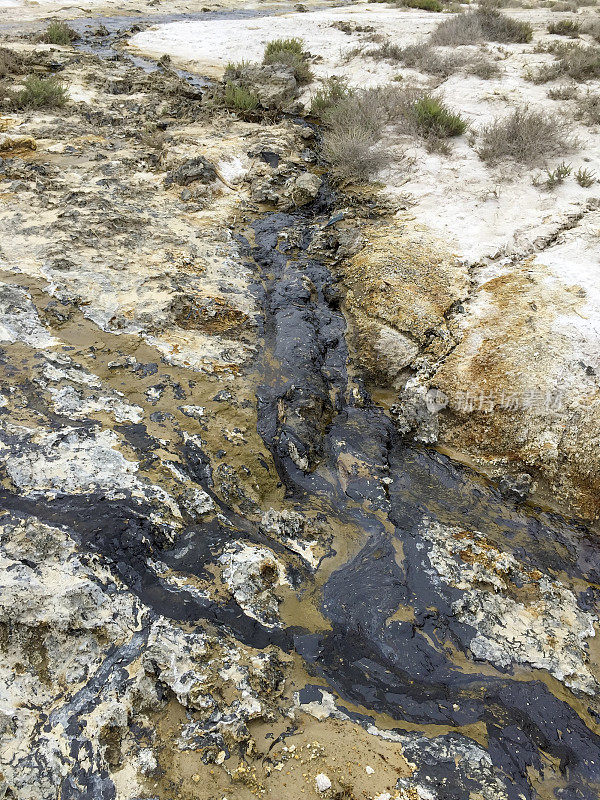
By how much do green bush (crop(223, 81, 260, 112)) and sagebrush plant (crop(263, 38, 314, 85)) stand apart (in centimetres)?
169

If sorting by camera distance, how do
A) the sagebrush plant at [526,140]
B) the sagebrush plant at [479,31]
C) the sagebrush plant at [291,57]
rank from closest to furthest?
1. the sagebrush plant at [526,140]
2. the sagebrush plant at [291,57]
3. the sagebrush plant at [479,31]

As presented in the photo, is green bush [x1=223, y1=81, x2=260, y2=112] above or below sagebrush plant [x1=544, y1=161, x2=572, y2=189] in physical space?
above

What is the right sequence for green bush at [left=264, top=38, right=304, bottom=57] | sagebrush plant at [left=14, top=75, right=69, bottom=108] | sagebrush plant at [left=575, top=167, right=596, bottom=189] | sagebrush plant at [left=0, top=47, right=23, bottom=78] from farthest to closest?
A: 1. green bush at [left=264, top=38, right=304, bottom=57]
2. sagebrush plant at [left=0, top=47, right=23, bottom=78]
3. sagebrush plant at [left=14, top=75, right=69, bottom=108]
4. sagebrush plant at [left=575, top=167, right=596, bottom=189]

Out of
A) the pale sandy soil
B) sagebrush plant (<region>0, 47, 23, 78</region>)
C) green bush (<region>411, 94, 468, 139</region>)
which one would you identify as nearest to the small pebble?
the pale sandy soil

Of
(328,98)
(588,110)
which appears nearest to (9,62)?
(328,98)

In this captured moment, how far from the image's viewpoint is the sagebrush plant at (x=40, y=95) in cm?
851

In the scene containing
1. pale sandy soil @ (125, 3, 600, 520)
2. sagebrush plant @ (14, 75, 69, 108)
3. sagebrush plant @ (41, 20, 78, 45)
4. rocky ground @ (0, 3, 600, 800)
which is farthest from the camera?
sagebrush plant @ (41, 20, 78, 45)

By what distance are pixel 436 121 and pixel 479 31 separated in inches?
235

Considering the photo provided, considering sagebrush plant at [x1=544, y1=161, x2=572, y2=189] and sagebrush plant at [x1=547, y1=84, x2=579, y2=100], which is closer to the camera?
sagebrush plant at [x1=544, y1=161, x2=572, y2=189]

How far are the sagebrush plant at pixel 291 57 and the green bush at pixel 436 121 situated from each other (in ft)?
13.4

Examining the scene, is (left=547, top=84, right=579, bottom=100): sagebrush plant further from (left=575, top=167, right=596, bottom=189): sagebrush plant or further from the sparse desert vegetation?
(left=575, top=167, right=596, bottom=189): sagebrush plant

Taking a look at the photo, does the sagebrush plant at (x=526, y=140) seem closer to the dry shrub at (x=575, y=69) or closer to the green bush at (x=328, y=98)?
the dry shrub at (x=575, y=69)

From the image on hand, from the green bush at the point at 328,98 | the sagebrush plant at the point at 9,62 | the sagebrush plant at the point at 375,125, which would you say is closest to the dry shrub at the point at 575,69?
the sagebrush plant at the point at 375,125

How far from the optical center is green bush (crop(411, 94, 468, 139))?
7281 millimetres
